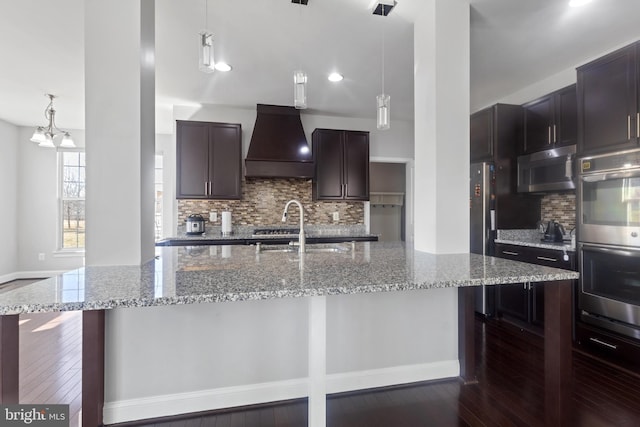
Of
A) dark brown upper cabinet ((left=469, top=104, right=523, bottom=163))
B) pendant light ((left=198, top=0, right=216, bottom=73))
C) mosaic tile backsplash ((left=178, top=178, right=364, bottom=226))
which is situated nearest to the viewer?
pendant light ((left=198, top=0, right=216, bottom=73))

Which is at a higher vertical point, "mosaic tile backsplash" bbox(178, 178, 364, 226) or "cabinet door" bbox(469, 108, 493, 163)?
"cabinet door" bbox(469, 108, 493, 163)

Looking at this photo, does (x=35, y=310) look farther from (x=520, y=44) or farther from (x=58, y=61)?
(x=520, y=44)

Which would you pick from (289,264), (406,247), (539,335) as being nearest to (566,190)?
(539,335)

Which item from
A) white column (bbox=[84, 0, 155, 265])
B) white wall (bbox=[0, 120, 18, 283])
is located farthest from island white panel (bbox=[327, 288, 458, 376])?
white wall (bbox=[0, 120, 18, 283])

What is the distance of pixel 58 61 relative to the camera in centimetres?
304

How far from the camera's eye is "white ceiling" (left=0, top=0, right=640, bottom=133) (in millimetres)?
2271

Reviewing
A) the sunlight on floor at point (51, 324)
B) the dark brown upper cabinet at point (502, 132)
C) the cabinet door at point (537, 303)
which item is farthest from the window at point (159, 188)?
the cabinet door at point (537, 303)

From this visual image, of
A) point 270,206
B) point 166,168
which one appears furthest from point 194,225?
point 166,168

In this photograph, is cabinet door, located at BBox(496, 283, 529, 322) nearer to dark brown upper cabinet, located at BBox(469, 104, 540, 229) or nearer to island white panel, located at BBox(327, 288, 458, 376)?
dark brown upper cabinet, located at BBox(469, 104, 540, 229)

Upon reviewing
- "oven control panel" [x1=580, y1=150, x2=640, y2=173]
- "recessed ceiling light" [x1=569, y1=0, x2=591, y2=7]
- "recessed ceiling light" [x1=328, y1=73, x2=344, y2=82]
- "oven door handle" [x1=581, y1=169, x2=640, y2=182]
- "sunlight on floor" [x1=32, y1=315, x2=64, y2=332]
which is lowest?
"sunlight on floor" [x1=32, y1=315, x2=64, y2=332]

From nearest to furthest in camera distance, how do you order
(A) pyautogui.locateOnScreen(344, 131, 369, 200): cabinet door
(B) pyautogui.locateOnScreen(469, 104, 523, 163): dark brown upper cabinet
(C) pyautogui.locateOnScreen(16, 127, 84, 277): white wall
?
(B) pyautogui.locateOnScreen(469, 104, 523, 163): dark brown upper cabinet < (A) pyautogui.locateOnScreen(344, 131, 369, 200): cabinet door < (C) pyautogui.locateOnScreen(16, 127, 84, 277): white wall

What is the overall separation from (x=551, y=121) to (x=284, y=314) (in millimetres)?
3182

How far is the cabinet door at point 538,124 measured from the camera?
3.17 metres

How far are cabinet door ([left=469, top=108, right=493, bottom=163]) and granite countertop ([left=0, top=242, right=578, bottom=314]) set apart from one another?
199 cm
